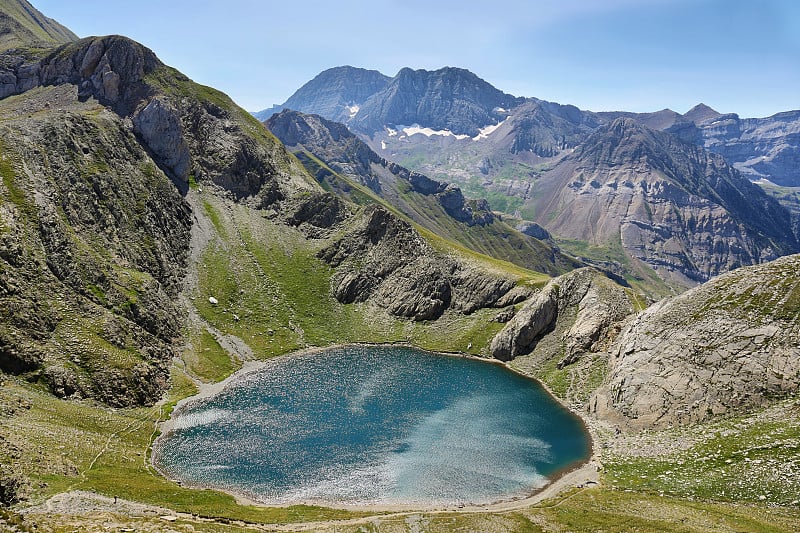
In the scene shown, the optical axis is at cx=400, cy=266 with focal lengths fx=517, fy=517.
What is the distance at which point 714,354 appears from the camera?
90.4 meters

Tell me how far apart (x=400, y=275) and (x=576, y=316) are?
5602 cm

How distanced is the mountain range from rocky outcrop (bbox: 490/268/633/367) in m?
0.66

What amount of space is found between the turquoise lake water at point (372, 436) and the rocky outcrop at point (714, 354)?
43.8 feet

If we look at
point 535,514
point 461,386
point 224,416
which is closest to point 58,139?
point 224,416

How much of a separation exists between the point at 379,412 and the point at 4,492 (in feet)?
204

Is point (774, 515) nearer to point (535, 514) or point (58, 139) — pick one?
point (535, 514)

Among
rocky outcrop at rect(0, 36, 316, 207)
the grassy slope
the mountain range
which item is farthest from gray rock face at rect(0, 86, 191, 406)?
rocky outcrop at rect(0, 36, 316, 207)

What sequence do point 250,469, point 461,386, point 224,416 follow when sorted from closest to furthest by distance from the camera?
point 250,469
point 224,416
point 461,386

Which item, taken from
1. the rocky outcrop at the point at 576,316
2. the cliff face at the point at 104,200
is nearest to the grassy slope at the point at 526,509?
the cliff face at the point at 104,200

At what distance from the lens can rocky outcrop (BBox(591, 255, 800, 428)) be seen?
83.5m

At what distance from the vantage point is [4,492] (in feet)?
167

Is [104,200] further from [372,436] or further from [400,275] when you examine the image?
[372,436]

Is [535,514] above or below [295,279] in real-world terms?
below

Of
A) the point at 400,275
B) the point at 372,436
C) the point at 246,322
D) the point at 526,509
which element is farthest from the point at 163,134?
the point at 526,509
